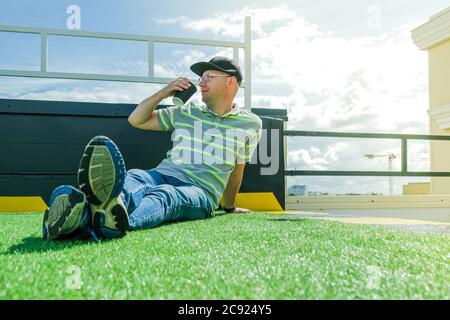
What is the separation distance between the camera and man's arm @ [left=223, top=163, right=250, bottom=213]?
8.79 feet

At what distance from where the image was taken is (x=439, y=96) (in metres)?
6.26

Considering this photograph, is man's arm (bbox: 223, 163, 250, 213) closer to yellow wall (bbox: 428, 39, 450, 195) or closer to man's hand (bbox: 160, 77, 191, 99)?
man's hand (bbox: 160, 77, 191, 99)

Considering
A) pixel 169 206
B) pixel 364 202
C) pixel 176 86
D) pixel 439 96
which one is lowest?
pixel 364 202

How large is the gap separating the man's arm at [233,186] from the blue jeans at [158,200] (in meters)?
0.37

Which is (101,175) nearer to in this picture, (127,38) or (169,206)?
(169,206)

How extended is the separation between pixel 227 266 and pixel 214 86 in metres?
1.64

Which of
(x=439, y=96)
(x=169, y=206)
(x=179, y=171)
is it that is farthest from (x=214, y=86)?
(x=439, y=96)

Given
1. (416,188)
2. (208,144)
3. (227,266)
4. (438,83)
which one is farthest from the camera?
(438,83)

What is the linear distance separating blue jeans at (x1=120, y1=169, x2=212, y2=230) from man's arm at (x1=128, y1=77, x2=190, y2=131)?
0.42 meters

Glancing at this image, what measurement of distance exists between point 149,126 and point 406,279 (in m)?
1.86

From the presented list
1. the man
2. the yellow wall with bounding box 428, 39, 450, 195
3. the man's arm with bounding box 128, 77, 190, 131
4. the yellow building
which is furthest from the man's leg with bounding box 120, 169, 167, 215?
the yellow wall with bounding box 428, 39, 450, 195

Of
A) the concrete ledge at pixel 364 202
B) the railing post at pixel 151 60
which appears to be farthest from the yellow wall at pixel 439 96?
the railing post at pixel 151 60
